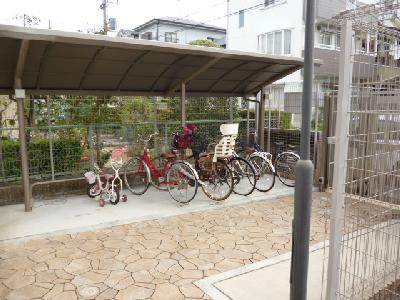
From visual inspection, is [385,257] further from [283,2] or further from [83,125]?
[283,2]

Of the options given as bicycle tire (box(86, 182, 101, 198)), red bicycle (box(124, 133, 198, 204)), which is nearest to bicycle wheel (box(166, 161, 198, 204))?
red bicycle (box(124, 133, 198, 204))

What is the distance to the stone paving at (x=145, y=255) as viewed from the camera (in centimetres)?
319

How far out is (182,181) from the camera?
590cm

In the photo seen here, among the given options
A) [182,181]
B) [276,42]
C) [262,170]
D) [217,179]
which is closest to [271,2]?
[276,42]

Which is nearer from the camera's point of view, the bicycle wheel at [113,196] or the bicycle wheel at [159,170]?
the bicycle wheel at [113,196]

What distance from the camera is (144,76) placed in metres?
6.36

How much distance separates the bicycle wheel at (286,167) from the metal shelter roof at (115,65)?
1834 millimetres

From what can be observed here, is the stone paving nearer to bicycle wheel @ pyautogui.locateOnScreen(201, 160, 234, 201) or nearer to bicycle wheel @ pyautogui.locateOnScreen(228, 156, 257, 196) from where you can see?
bicycle wheel @ pyautogui.locateOnScreen(201, 160, 234, 201)

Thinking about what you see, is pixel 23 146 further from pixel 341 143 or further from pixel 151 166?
pixel 341 143

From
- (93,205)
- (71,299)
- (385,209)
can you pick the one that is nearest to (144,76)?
(93,205)

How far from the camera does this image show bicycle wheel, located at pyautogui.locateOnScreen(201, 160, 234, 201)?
19.3ft

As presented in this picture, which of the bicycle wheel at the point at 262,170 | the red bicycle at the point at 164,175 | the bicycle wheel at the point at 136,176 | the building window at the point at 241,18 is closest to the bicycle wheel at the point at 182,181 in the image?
the red bicycle at the point at 164,175

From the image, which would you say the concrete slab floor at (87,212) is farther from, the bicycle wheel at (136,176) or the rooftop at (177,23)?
the rooftop at (177,23)

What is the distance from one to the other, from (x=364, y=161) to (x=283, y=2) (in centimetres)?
1757
